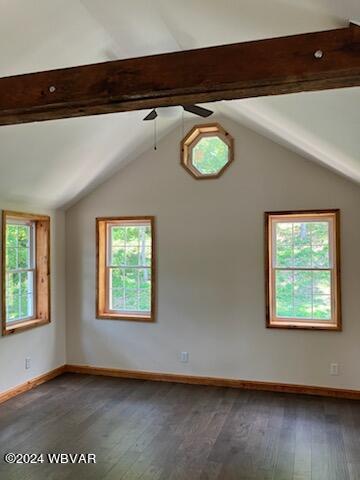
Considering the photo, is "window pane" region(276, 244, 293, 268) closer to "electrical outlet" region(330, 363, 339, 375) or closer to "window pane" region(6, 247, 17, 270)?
"electrical outlet" region(330, 363, 339, 375)


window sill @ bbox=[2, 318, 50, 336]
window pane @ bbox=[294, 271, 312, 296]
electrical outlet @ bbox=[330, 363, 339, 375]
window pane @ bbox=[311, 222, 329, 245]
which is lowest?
electrical outlet @ bbox=[330, 363, 339, 375]

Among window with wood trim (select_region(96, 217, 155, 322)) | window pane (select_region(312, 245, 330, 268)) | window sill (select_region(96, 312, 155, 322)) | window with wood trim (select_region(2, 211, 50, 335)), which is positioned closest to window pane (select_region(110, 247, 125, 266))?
window with wood trim (select_region(96, 217, 155, 322))

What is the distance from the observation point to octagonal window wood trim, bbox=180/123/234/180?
4.99m

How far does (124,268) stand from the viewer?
5562 millimetres

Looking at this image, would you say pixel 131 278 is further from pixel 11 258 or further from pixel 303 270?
pixel 303 270

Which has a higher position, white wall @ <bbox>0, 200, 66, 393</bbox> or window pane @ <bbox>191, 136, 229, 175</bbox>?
window pane @ <bbox>191, 136, 229, 175</bbox>

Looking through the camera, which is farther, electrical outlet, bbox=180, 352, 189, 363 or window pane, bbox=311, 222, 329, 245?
electrical outlet, bbox=180, 352, 189, 363

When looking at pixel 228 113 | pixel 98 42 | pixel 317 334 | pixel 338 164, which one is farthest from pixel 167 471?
pixel 228 113

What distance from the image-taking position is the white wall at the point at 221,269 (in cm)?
462

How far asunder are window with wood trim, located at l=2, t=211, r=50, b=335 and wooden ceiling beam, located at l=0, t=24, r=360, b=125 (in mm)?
2637

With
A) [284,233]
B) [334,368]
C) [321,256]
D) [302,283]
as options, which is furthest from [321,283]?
[334,368]

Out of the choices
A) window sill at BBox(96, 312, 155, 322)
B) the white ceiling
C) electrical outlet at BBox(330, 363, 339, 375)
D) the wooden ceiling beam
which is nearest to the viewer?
the wooden ceiling beam

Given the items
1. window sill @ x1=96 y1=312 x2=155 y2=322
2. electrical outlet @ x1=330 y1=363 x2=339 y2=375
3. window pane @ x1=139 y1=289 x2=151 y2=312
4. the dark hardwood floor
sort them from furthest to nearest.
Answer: window pane @ x1=139 y1=289 x2=151 y2=312 → window sill @ x1=96 y1=312 x2=155 y2=322 → electrical outlet @ x1=330 y1=363 x2=339 y2=375 → the dark hardwood floor

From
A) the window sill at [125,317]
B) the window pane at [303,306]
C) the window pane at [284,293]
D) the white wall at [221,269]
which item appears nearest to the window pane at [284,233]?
the white wall at [221,269]
